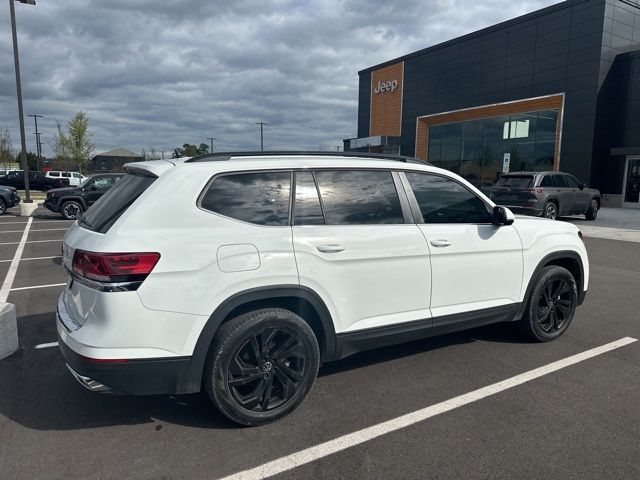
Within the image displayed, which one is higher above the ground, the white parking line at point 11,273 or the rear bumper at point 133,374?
the rear bumper at point 133,374

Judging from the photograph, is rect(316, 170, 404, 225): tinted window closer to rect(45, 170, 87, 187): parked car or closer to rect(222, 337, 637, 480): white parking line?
rect(222, 337, 637, 480): white parking line

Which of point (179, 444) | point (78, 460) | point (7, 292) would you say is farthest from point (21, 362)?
point (7, 292)

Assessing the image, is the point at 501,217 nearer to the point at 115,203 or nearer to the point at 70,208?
the point at 115,203

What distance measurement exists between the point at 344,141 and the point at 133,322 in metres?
41.6

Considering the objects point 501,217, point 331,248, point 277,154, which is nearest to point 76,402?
point 331,248

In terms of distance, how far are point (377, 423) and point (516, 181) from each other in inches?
546

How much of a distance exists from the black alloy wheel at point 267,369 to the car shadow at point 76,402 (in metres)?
0.25

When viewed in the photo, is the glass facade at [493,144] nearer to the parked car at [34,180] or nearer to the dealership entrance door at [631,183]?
the dealership entrance door at [631,183]

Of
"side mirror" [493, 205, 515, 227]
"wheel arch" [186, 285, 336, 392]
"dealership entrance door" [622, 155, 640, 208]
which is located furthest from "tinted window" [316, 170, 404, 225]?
"dealership entrance door" [622, 155, 640, 208]

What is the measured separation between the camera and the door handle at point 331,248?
3176 millimetres

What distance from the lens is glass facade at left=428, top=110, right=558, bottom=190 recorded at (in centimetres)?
2609

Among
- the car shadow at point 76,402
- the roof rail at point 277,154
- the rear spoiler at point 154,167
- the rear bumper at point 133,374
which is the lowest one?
the car shadow at point 76,402

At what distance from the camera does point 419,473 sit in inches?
103

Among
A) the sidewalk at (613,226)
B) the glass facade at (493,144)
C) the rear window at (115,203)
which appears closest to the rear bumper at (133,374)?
the rear window at (115,203)
